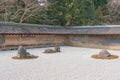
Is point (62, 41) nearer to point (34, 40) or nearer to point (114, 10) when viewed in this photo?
point (34, 40)

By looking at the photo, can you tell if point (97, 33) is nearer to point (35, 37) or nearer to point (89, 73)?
point (35, 37)

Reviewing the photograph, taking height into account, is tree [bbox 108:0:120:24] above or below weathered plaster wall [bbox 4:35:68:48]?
above

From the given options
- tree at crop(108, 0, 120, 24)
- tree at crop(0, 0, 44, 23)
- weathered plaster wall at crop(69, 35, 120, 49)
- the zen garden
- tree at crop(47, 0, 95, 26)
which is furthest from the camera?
tree at crop(108, 0, 120, 24)

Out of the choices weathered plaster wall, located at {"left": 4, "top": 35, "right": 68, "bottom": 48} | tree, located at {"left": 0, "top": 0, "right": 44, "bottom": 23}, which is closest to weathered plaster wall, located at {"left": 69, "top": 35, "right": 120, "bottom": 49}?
weathered plaster wall, located at {"left": 4, "top": 35, "right": 68, "bottom": 48}

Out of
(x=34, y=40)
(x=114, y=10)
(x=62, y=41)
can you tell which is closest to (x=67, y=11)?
(x=62, y=41)

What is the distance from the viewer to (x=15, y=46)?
17.0 m

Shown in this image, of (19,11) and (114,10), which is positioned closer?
(19,11)

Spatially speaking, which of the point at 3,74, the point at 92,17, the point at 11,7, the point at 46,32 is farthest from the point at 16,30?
the point at 92,17

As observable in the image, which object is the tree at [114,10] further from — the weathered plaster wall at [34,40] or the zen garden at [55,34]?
the weathered plaster wall at [34,40]

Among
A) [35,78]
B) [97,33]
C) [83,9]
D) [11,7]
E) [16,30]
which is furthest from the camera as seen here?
[83,9]

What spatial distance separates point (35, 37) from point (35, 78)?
11.9 meters

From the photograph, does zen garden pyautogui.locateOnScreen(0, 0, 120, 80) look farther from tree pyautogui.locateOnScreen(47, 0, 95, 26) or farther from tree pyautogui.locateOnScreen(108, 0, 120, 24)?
tree pyautogui.locateOnScreen(108, 0, 120, 24)

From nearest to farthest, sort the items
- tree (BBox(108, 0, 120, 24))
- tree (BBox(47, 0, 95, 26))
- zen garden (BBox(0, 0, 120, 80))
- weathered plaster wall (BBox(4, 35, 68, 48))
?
zen garden (BBox(0, 0, 120, 80)) → weathered plaster wall (BBox(4, 35, 68, 48)) → tree (BBox(47, 0, 95, 26)) → tree (BBox(108, 0, 120, 24))

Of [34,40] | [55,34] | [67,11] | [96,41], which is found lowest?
[96,41]
